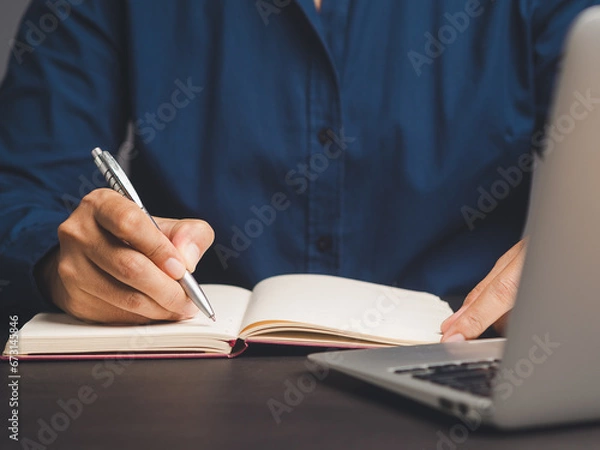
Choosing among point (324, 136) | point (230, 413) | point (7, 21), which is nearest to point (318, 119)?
point (324, 136)

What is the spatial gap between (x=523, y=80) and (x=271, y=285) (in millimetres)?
665

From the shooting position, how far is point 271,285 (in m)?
0.98

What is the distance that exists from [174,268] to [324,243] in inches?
21.4

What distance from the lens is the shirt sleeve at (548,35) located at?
131cm

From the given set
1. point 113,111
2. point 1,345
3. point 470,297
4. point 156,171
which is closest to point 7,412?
point 1,345

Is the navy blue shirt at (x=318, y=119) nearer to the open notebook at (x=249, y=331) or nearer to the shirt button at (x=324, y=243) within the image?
the shirt button at (x=324, y=243)

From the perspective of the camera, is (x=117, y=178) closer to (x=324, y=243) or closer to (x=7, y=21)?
(x=324, y=243)

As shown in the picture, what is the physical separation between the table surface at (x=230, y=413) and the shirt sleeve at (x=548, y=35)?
0.87 m

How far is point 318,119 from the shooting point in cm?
131

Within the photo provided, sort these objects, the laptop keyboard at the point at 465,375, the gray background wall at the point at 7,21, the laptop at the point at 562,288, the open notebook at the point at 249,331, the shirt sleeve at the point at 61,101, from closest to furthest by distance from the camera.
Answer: the laptop at the point at 562,288 → the laptop keyboard at the point at 465,375 → the open notebook at the point at 249,331 → the shirt sleeve at the point at 61,101 → the gray background wall at the point at 7,21

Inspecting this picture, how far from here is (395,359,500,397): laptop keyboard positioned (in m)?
0.48

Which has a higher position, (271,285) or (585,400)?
(585,400)

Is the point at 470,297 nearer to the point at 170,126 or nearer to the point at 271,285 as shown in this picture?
the point at 271,285

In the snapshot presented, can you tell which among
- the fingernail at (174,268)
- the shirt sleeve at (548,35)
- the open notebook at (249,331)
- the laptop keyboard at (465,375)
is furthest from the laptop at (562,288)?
the shirt sleeve at (548,35)
